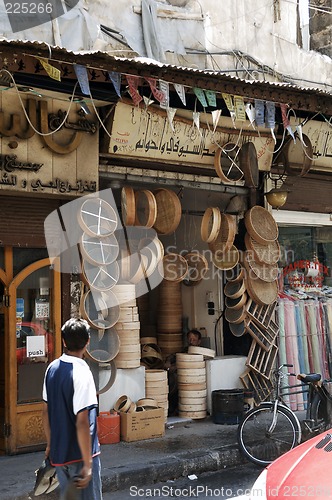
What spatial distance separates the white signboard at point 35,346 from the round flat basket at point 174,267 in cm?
227

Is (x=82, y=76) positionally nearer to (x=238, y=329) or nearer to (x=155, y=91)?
(x=155, y=91)

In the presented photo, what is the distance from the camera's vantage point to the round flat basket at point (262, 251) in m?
10.8

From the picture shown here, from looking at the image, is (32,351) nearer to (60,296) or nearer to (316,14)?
(60,296)

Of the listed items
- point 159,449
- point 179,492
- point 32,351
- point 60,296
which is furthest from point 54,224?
point 179,492

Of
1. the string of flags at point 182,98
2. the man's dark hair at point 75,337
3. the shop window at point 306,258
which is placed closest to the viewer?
the man's dark hair at point 75,337

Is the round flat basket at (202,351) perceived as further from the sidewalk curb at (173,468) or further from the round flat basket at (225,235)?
the sidewalk curb at (173,468)

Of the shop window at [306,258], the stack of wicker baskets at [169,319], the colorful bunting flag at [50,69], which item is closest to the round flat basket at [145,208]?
the stack of wicker baskets at [169,319]

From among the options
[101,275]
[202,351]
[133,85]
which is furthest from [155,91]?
[202,351]

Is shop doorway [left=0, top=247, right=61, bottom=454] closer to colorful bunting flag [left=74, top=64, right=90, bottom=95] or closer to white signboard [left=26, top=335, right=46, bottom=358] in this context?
white signboard [left=26, top=335, right=46, bottom=358]

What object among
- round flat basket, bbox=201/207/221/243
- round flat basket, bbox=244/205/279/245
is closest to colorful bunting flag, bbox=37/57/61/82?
round flat basket, bbox=201/207/221/243

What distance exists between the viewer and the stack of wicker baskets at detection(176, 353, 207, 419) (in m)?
10.3

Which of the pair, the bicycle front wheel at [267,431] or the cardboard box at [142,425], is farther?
the cardboard box at [142,425]

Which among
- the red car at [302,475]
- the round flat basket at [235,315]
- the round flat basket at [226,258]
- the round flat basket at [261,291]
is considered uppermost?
the round flat basket at [226,258]

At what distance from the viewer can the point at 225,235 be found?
10.4 meters
